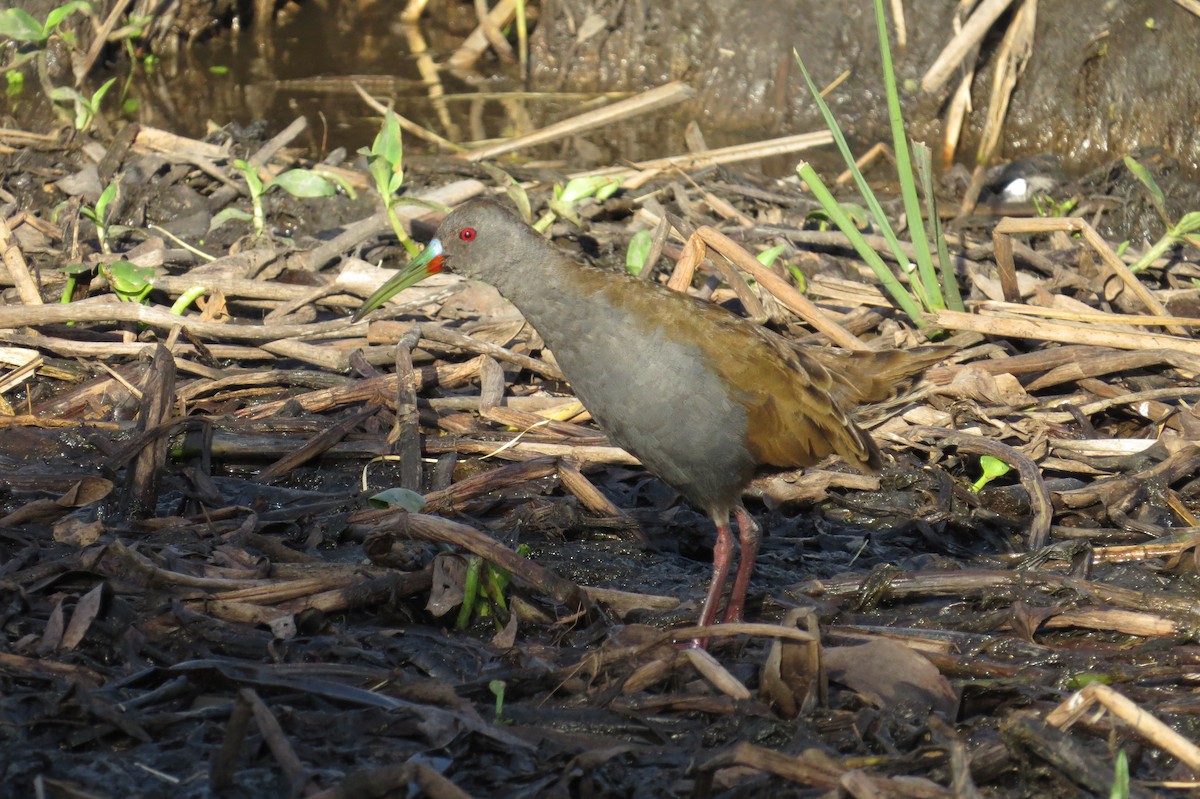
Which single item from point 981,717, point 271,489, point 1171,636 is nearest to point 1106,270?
point 1171,636

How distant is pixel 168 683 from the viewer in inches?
116

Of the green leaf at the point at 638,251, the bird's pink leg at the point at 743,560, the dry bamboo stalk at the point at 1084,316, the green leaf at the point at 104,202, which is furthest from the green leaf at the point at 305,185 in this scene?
the dry bamboo stalk at the point at 1084,316

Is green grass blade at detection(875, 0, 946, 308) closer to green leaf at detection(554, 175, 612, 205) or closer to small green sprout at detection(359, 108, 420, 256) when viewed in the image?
green leaf at detection(554, 175, 612, 205)

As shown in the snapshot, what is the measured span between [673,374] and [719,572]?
0.63 metres

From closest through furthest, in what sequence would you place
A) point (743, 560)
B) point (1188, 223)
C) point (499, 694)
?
1. point (499, 694)
2. point (743, 560)
3. point (1188, 223)

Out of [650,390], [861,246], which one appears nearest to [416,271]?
[650,390]

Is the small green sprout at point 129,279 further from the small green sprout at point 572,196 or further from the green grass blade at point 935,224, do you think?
the green grass blade at point 935,224

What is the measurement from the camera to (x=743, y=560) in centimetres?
396

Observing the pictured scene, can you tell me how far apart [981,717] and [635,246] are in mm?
2881

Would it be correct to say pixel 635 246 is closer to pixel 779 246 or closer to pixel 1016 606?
pixel 779 246

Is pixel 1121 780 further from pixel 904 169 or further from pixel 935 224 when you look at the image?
pixel 935 224

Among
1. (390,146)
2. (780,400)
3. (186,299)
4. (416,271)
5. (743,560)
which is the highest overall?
(390,146)

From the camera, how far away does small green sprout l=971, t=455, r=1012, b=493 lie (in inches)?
174

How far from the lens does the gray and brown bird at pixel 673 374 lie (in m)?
3.65
